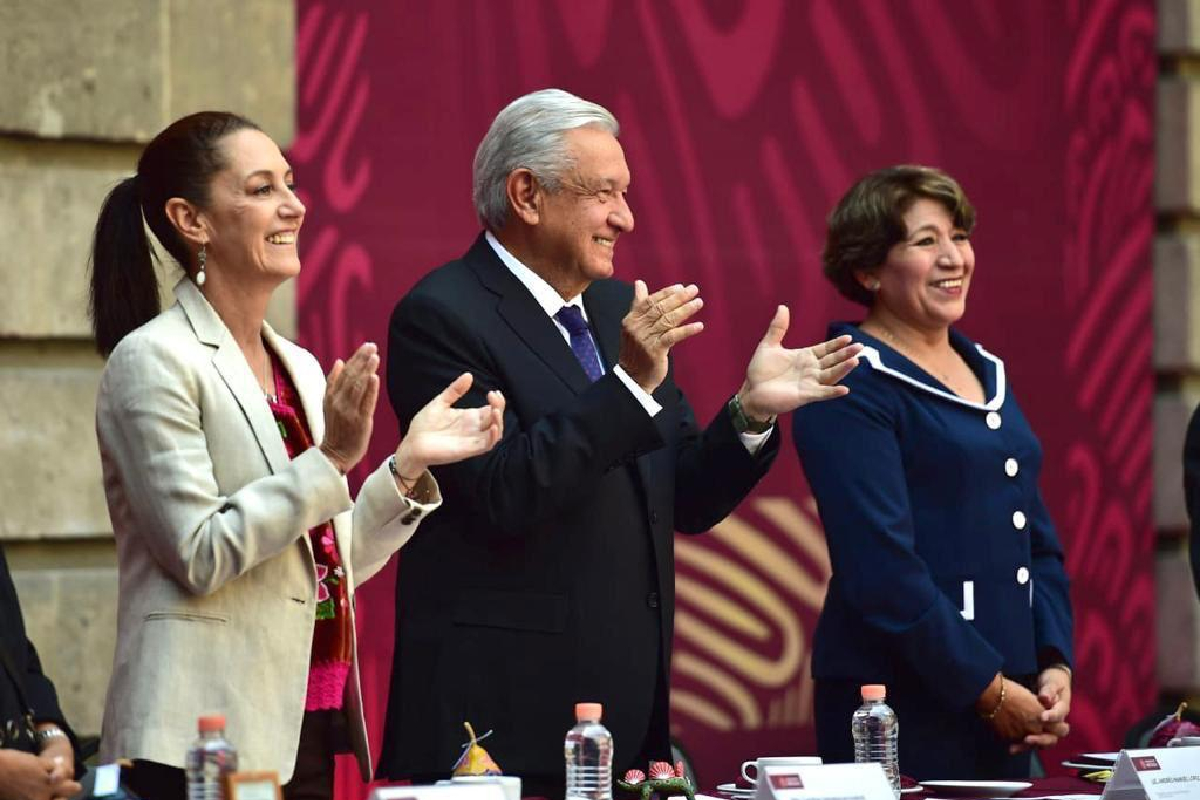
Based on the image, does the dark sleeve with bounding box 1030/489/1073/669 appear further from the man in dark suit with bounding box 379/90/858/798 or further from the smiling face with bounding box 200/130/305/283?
the smiling face with bounding box 200/130/305/283

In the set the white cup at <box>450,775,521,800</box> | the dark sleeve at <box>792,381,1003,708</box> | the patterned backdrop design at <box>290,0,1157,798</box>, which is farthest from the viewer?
the patterned backdrop design at <box>290,0,1157,798</box>

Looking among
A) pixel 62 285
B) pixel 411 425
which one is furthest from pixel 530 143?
pixel 62 285

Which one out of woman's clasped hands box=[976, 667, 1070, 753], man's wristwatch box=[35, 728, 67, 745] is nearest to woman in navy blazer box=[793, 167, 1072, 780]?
woman's clasped hands box=[976, 667, 1070, 753]

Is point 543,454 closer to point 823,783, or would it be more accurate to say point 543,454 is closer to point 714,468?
point 714,468

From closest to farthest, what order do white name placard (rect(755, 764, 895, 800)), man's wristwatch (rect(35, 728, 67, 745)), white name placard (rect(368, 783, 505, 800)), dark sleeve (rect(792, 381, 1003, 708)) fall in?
white name placard (rect(368, 783, 505, 800))
white name placard (rect(755, 764, 895, 800))
man's wristwatch (rect(35, 728, 67, 745))
dark sleeve (rect(792, 381, 1003, 708))

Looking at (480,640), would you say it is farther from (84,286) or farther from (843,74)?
(843,74)

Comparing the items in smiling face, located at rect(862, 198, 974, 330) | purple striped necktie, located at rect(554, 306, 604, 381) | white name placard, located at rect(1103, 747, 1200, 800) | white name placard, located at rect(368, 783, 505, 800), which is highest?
smiling face, located at rect(862, 198, 974, 330)

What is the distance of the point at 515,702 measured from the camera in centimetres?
371

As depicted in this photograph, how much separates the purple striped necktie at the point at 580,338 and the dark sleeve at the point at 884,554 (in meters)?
0.63

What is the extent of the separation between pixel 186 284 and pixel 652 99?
2663mm

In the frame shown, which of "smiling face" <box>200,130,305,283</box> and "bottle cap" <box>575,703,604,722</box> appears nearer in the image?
"bottle cap" <box>575,703,604,722</box>

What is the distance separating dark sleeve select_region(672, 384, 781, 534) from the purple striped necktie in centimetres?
17

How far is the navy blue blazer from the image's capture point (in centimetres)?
420

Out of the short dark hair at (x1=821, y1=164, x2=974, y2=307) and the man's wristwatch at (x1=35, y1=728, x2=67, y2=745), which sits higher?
the short dark hair at (x1=821, y1=164, x2=974, y2=307)
